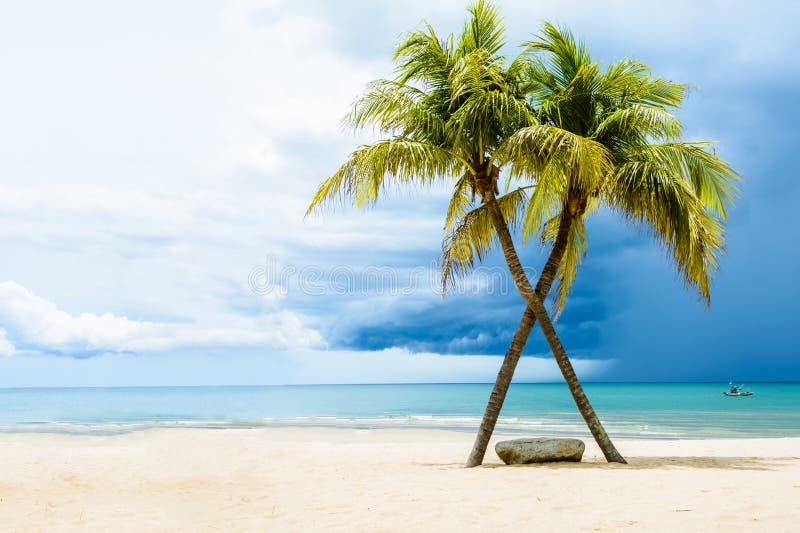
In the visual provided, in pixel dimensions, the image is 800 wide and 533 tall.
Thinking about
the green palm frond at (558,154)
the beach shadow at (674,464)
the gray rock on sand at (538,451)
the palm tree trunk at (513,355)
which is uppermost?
the green palm frond at (558,154)

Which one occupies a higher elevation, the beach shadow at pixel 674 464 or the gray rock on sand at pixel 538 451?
the gray rock on sand at pixel 538 451

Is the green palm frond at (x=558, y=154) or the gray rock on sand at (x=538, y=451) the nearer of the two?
the green palm frond at (x=558, y=154)

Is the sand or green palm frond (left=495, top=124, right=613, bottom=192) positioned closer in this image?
the sand

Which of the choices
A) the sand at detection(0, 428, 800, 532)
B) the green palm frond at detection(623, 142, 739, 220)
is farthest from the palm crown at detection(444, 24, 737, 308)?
the sand at detection(0, 428, 800, 532)

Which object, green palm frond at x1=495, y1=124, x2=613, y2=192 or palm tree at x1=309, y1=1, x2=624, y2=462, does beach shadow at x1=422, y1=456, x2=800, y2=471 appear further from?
green palm frond at x1=495, y1=124, x2=613, y2=192

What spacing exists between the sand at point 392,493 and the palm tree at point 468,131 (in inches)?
85.3

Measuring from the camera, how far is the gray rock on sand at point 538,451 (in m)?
9.84

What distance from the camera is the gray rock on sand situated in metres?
9.84

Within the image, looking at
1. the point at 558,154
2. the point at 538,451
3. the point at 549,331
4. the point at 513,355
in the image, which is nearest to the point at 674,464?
the point at 538,451

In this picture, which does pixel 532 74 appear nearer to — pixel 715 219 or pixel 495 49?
pixel 495 49

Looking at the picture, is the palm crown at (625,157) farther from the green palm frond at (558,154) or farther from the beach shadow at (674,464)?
the beach shadow at (674,464)

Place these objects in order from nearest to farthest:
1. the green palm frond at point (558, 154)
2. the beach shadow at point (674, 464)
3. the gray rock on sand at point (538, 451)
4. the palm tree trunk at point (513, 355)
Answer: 1. the green palm frond at point (558, 154)
2. the beach shadow at point (674, 464)
3. the gray rock on sand at point (538, 451)
4. the palm tree trunk at point (513, 355)

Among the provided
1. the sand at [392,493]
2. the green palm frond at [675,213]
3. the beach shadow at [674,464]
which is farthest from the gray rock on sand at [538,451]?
the green palm frond at [675,213]

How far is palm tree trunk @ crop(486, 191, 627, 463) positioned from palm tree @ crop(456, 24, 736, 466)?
3 centimetres
